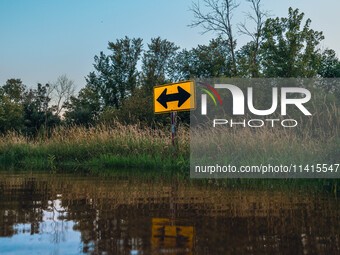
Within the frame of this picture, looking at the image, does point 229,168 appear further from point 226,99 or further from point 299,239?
point 226,99

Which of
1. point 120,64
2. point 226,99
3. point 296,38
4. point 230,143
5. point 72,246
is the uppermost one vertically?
point 120,64

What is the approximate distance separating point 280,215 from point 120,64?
2351 inches

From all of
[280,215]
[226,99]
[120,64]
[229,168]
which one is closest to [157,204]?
[280,215]

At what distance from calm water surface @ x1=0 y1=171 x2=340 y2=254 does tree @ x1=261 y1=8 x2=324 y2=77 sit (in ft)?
78.1

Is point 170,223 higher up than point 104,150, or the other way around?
point 104,150

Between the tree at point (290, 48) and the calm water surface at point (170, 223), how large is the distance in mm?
23800

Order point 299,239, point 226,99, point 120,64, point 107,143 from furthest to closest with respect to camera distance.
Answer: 1. point 120,64
2. point 226,99
3. point 107,143
4. point 299,239

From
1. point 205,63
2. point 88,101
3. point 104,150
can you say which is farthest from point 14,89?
point 104,150

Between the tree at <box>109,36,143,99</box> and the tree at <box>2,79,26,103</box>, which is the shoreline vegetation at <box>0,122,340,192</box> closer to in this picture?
the tree at <box>109,36,143,99</box>

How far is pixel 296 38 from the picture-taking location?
2725 centimetres

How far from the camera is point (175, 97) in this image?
11844mm

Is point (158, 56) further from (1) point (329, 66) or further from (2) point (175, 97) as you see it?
(2) point (175, 97)

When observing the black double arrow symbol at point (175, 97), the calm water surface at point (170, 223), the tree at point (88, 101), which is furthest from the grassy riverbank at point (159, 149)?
→ the tree at point (88, 101)

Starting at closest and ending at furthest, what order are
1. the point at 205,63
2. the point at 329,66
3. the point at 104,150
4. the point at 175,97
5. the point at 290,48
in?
the point at 175,97 < the point at 104,150 < the point at 290,48 < the point at 205,63 < the point at 329,66
